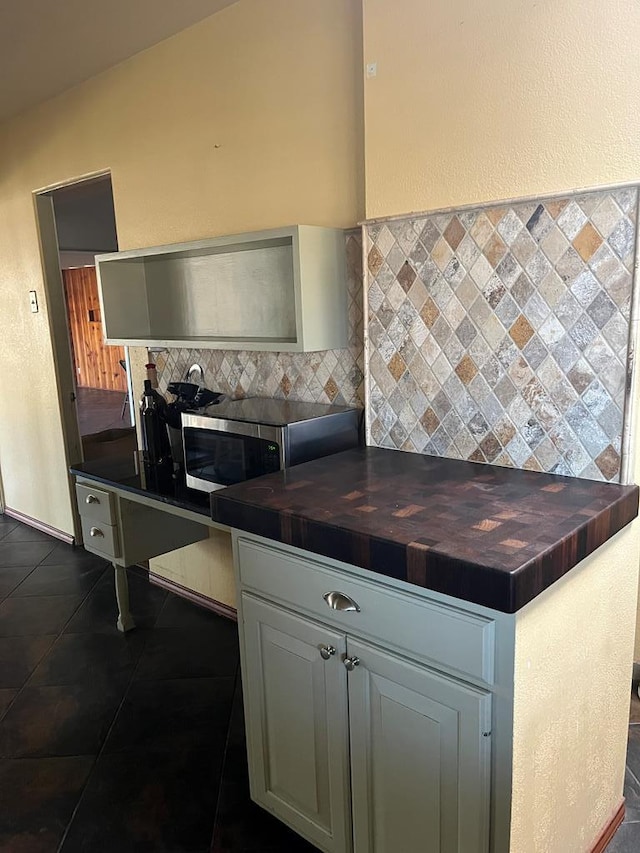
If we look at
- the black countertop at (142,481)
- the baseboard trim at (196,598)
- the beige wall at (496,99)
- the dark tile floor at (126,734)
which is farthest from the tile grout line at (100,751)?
the beige wall at (496,99)

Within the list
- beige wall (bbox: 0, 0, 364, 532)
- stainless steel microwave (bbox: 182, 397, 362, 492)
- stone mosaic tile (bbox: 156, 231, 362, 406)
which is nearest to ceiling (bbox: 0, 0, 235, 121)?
beige wall (bbox: 0, 0, 364, 532)

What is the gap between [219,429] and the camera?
2156 mm

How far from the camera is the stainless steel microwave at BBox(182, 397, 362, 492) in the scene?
6.55 ft

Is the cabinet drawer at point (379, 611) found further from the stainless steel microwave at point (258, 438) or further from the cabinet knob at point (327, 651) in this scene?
the stainless steel microwave at point (258, 438)

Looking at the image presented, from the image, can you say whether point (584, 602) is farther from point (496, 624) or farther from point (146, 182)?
point (146, 182)

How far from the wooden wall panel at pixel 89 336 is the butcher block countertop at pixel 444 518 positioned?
27.4ft

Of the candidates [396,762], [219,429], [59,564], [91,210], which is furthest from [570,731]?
[91,210]

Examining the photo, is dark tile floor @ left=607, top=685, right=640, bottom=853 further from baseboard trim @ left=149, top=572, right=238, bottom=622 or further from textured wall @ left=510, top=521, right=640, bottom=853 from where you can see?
baseboard trim @ left=149, top=572, right=238, bottom=622

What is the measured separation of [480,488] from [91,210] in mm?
6366

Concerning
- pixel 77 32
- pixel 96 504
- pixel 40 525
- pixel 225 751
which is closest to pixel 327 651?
pixel 225 751

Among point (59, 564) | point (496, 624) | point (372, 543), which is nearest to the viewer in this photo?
point (496, 624)

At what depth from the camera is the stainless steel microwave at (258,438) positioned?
6.55 feet

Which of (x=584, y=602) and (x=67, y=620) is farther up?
(x=584, y=602)

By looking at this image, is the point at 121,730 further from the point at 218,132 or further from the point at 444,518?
the point at 218,132
